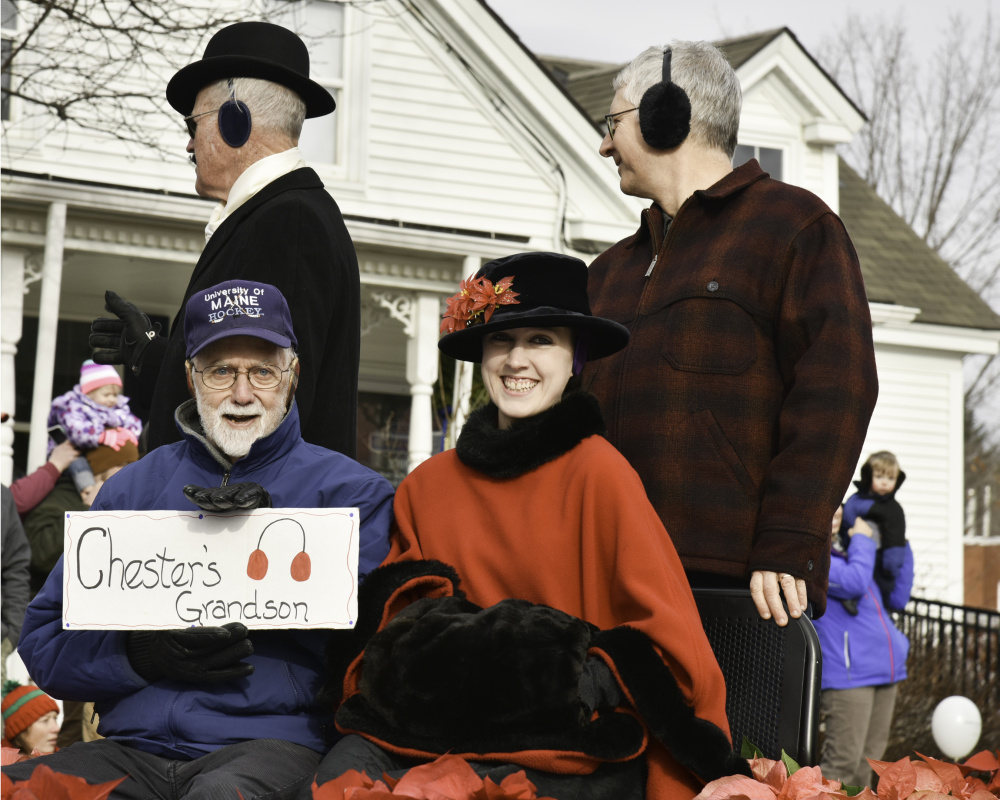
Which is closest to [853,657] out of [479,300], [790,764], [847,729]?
[847,729]

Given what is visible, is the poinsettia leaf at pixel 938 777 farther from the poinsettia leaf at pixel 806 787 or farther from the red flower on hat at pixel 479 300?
the red flower on hat at pixel 479 300

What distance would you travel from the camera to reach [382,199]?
11922 mm

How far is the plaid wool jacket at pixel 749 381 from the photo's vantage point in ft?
9.50

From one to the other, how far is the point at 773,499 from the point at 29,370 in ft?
34.6

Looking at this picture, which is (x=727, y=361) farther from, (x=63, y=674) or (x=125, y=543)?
(x=63, y=674)

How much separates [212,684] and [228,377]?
733mm

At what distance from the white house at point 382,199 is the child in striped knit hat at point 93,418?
2.28m

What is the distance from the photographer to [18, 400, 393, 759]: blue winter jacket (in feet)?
9.08

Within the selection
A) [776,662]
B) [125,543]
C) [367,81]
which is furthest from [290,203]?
[367,81]

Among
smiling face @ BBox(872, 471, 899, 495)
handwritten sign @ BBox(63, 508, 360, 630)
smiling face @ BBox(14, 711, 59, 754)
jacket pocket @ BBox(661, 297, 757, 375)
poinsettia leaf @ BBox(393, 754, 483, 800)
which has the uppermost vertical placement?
jacket pocket @ BBox(661, 297, 757, 375)

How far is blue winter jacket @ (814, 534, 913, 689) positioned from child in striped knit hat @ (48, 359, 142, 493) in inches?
167

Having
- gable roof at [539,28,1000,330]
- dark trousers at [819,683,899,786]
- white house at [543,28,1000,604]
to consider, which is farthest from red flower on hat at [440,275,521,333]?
white house at [543,28,1000,604]

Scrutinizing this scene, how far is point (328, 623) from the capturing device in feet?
8.70

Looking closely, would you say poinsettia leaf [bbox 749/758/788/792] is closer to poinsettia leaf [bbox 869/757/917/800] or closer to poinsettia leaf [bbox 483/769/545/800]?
poinsettia leaf [bbox 869/757/917/800]
